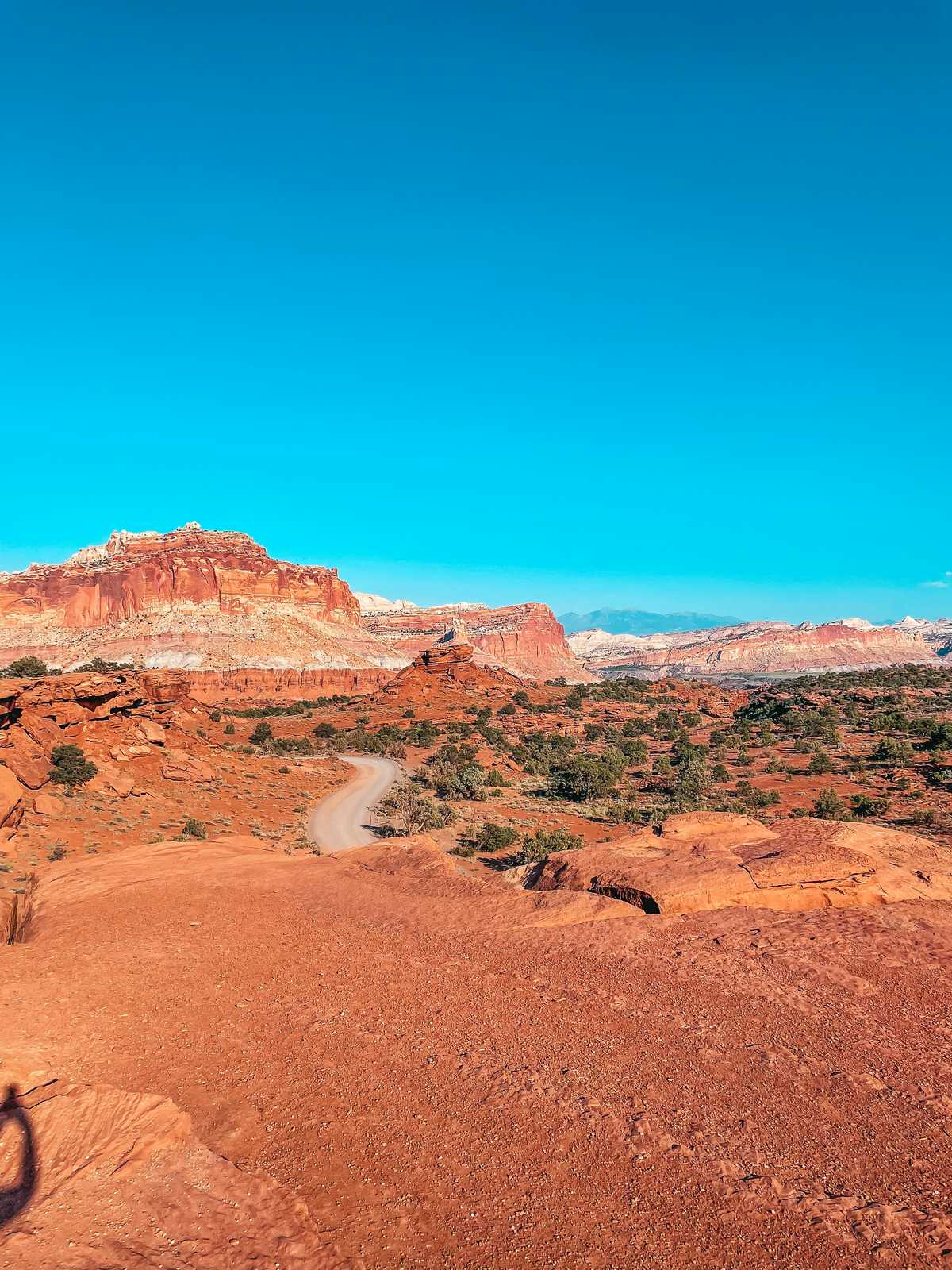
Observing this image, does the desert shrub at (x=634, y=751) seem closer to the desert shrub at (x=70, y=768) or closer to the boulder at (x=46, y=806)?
the desert shrub at (x=70, y=768)

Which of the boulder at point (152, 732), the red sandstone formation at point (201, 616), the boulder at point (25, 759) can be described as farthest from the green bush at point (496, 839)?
the red sandstone formation at point (201, 616)

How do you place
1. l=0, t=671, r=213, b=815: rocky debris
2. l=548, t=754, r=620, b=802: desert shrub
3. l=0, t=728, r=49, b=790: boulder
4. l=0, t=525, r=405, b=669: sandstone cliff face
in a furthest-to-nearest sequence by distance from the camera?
1. l=0, t=525, r=405, b=669: sandstone cliff face
2. l=548, t=754, r=620, b=802: desert shrub
3. l=0, t=671, r=213, b=815: rocky debris
4. l=0, t=728, r=49, b=790: boulder

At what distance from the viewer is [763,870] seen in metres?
12.2

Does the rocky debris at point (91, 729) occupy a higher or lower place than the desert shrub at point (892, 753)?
higher

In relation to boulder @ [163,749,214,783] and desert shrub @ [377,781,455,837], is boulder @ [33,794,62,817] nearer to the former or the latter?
boulder @ [163,749,214,783]

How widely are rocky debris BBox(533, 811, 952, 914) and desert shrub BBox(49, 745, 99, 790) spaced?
21742 mm

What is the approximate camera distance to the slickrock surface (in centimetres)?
529

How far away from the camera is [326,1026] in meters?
8.82

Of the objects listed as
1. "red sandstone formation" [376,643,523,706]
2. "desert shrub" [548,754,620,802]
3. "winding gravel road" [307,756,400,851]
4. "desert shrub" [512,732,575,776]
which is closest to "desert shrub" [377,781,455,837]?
"winding gravel road" [307,756,400,851]

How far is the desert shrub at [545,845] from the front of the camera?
863 inches

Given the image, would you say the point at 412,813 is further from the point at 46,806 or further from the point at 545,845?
the point at 46,806

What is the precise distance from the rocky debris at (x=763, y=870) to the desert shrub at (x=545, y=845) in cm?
749

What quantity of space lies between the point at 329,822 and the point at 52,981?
20.2m

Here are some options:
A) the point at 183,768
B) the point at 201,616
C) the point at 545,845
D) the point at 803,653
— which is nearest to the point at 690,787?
the point at 545,845
